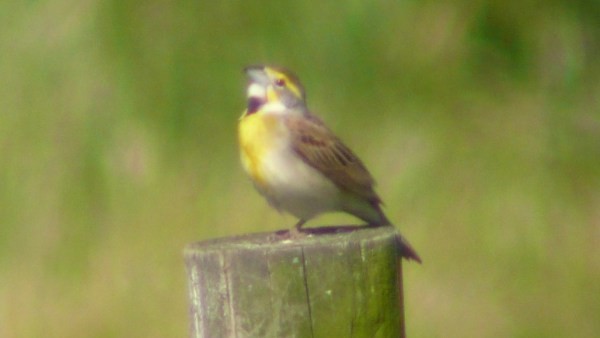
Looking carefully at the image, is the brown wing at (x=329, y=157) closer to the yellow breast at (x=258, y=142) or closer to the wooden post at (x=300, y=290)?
the yellow breast at (x=258, y=142)

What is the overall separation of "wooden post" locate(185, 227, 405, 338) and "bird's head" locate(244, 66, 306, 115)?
243 centimetres

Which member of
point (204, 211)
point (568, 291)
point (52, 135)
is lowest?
point (568, 291)

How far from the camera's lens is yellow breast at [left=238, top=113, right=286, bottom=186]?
605 cm

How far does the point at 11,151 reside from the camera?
31.4 ft

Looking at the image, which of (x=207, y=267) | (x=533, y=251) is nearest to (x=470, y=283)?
(x=533, y=251)

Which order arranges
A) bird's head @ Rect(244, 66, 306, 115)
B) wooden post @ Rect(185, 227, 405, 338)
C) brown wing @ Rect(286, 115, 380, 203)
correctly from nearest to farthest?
wooden post @ Rect(185, 227, 405, 338), brown wing @ Rect(286, 115, 380, 203), bird's head @ Rect(244, 66, 306, 115)

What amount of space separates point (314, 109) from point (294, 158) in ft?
11.0

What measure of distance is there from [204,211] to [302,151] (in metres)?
3.07

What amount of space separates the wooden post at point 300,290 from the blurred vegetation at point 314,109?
4555 millimetres

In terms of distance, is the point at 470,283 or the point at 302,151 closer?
the point at 302,151

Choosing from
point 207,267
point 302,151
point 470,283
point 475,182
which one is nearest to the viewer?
point 207,267

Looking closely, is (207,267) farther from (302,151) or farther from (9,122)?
(9,122)

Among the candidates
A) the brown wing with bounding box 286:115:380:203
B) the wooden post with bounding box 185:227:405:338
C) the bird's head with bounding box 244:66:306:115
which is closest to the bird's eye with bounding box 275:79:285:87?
the bird's head with bounding box 244:66:306:115

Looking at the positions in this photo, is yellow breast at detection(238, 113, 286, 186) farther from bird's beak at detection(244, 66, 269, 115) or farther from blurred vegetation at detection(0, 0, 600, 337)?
blurred vegetation at detection(0, 0, 600, 337)
